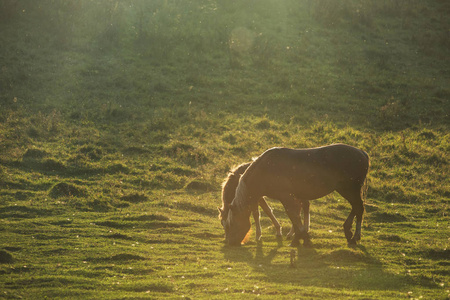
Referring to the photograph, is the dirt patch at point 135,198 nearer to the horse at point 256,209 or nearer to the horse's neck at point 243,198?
the horse at point 256,209

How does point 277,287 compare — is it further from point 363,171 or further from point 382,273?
point 363,171

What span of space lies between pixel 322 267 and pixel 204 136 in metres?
12.6

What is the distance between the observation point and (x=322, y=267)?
9250mm

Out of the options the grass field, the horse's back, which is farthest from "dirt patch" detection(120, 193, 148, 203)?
the horse's back

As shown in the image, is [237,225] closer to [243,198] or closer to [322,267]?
[243,198]

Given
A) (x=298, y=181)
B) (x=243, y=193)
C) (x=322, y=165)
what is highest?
(x=322, y=165)

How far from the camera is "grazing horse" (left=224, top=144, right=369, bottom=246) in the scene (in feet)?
35.9

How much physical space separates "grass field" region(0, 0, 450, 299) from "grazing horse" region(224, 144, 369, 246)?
2.20 ft

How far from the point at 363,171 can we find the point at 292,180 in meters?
1.64

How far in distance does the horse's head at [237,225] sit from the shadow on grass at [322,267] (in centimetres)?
21

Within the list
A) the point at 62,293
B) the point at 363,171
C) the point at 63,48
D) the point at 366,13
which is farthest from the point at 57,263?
the point at 366,13

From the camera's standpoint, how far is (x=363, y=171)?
10992 mm

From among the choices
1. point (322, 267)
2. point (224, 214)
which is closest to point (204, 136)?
point (224, 214)

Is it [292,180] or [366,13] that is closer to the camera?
[292,180]
